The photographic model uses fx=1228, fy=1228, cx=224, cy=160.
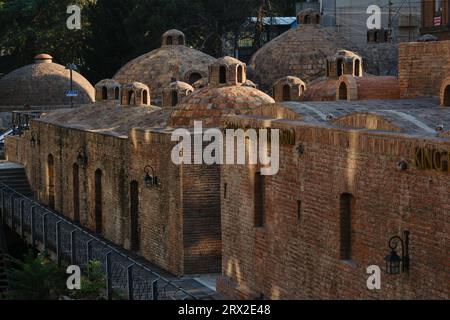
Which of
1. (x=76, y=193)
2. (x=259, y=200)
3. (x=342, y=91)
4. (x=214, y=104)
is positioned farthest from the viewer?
(x=76, y=193)

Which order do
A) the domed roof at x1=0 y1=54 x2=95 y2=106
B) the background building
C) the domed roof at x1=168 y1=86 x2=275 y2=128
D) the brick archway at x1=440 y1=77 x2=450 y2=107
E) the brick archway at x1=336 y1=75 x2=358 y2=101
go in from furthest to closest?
the domed roof at x1=0 y1=54 x2=95 y2=106
the domed roof at x1=168 y1=86 x2=275 y2=128
the background building
the brick archway at x1=336 y1=75 x2=358 y2=101
the brick archway at x1=440 y1=77 x2=450 y2=107

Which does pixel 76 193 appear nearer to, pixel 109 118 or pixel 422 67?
pixel 109 118

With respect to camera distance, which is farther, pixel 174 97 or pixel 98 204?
pixel 174 97

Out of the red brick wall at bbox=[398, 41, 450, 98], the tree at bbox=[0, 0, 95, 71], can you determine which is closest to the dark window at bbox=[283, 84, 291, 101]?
the red brick wall at bbox=[398, 41, 450, 98]

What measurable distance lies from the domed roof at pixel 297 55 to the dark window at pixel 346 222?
69.8 feet

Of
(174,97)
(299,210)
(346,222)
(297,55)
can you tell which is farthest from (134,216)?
(297,55)

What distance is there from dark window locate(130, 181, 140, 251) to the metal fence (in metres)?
0.65

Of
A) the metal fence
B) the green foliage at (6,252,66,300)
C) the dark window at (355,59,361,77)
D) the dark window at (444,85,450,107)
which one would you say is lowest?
the metal fence

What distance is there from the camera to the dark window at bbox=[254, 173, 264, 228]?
20.8 meters

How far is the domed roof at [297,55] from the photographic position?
39031 mm

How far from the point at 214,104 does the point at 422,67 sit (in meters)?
6.40

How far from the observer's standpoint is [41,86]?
172ft

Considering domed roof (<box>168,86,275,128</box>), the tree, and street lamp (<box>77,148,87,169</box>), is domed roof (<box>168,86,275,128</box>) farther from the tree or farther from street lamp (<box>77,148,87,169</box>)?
the tree
